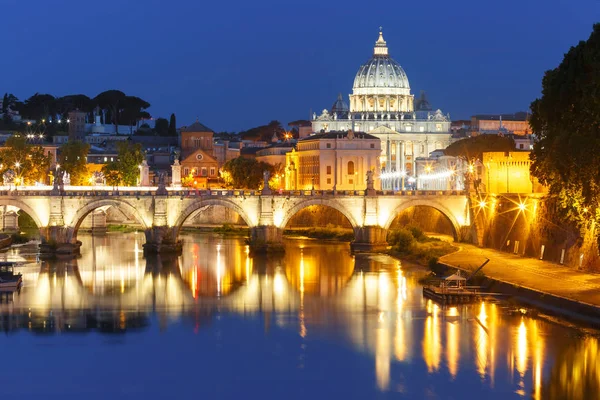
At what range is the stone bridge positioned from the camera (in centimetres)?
5031

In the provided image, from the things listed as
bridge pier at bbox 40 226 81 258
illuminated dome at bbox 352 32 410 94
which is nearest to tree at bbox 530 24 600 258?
bridge pier at bbox 40 226 81 258

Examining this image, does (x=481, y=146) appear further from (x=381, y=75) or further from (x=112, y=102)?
(x=112, y=102)

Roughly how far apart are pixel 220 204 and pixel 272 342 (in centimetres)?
2168

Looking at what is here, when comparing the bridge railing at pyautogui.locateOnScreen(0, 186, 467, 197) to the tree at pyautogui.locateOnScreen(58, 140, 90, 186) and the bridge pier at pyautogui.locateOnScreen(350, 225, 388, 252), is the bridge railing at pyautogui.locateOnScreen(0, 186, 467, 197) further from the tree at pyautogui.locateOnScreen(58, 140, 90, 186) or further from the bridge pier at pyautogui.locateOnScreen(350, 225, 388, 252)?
the tree at pyautogui.locateOnScreen(58, 140, 90, 186)

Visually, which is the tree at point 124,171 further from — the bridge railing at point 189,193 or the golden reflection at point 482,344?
the golden reflection at point 482,344

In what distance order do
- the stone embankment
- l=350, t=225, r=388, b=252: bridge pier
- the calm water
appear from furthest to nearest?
1. l=350, t=225, r=388, b=252: bridge pier
2. the stone embankment
3. the calm water

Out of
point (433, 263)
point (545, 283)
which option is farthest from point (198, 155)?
point (545, 283)

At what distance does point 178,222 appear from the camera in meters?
50.8

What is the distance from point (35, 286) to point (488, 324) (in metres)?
16.0

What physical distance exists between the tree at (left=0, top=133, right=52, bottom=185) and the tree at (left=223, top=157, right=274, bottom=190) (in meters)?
15.2

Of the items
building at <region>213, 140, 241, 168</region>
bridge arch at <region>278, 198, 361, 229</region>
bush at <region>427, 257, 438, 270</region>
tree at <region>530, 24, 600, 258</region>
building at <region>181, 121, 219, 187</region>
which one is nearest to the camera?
tree at <region>530, 24, 600, 258</region>

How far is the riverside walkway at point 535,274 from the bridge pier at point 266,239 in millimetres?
8478

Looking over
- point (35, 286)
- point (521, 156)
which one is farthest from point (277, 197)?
point (35, 286)

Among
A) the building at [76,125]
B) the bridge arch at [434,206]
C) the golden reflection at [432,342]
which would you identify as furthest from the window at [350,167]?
the golden reflection at [432,342]
